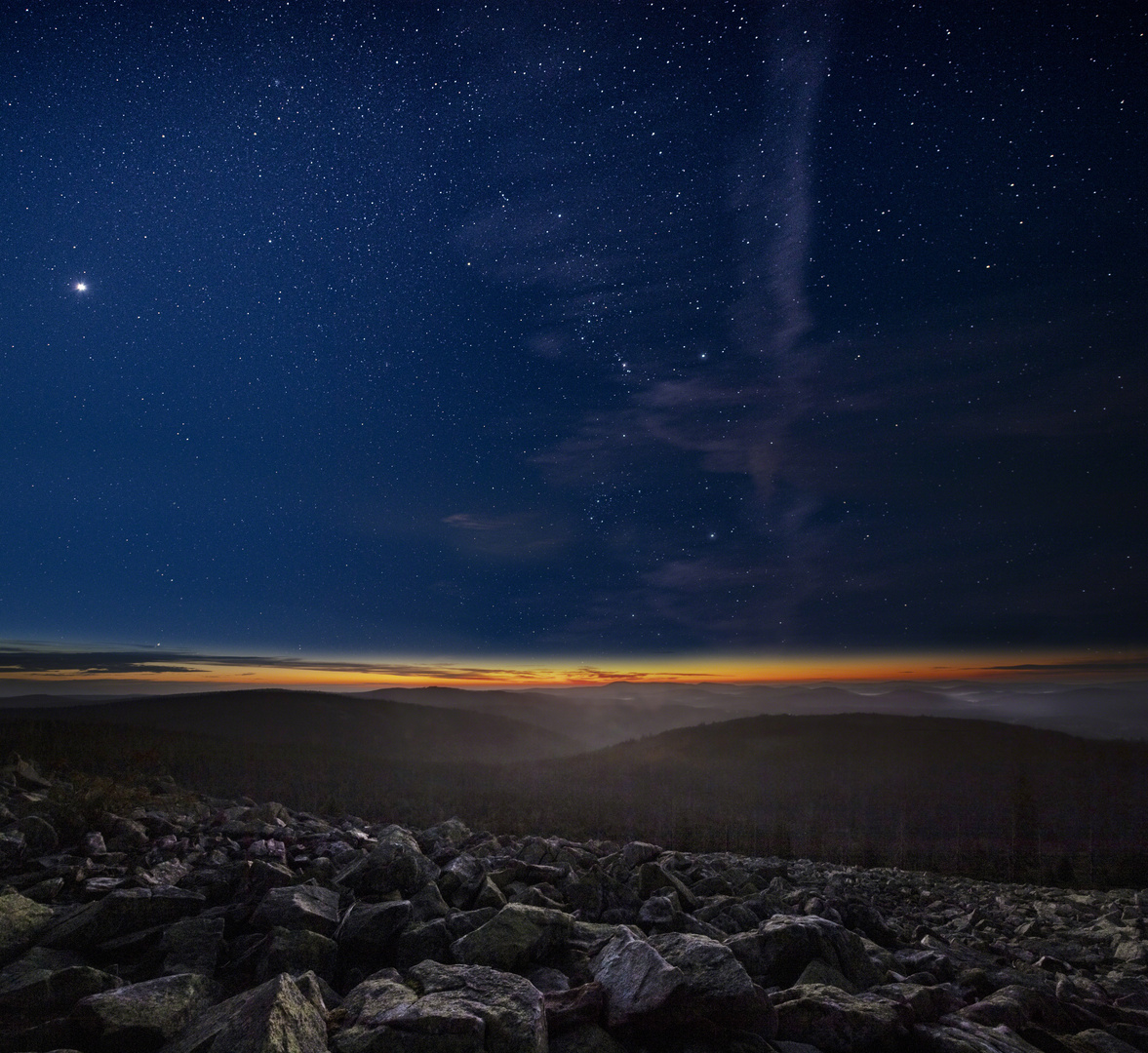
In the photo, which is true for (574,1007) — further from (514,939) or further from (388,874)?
(388,874)

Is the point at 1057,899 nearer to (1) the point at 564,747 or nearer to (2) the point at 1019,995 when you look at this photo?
(2) the point at 1019,995

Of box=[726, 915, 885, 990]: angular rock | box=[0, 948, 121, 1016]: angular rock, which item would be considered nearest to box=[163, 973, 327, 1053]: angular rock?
box=[0, 948, 121, 1016]: angular rock

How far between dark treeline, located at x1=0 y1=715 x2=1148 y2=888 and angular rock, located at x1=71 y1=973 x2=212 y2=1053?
21.2 meters

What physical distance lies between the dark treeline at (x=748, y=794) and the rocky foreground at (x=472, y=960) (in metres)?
15.0

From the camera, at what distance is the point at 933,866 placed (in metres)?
26.8

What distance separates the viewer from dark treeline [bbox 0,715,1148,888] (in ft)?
91.8

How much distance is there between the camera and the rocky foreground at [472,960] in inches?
183

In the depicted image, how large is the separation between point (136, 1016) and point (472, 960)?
328 centimetres

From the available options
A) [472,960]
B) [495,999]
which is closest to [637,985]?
[495,999]

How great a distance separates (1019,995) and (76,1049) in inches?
371

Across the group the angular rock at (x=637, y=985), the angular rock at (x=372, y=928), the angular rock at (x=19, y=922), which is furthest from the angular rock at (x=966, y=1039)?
the angular rock at (x=19, y=922)

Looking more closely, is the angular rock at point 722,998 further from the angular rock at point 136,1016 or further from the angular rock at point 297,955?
the angular rock at point 136,1016

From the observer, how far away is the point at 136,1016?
15.5ft

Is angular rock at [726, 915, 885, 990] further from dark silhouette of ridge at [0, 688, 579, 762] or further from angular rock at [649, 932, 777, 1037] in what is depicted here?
dark silhouette of ridge at [0, 688, 579, 762]
